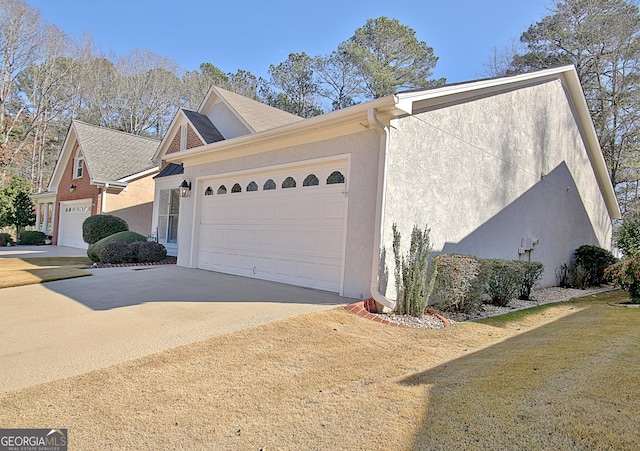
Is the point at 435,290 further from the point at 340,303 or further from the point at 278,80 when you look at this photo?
the point at 278,80

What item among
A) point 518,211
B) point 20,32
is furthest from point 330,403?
point 20,32

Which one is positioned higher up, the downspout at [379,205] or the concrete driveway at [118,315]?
the downspout at [379,205]

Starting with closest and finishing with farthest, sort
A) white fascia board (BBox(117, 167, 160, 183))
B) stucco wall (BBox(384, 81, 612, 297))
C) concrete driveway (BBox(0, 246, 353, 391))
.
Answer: concrete driveway (BBox(0, 246, 353, 391)), stucco wall (BBox(384, 81, 612, 297)), white fascia board (BBox(117, 167, 160, 183))

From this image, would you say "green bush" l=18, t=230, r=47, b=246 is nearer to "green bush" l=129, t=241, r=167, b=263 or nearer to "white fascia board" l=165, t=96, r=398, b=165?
"green bush" l=129, t=241, r=167, b=263

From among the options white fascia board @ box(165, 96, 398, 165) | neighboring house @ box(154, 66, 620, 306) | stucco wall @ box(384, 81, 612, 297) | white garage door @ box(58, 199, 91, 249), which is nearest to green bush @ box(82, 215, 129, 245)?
white garage door @ box(58, 199, 91, 249)

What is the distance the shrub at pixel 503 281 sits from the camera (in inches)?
295

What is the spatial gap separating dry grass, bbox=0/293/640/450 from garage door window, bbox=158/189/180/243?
11.9 metres

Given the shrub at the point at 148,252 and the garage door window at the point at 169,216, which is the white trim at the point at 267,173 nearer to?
the shrub at the point at 148,252

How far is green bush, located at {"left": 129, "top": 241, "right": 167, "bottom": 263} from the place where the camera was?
1188 cm

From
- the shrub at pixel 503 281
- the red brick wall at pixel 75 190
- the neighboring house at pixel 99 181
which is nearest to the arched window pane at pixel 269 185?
the shrub at pixel 503 281

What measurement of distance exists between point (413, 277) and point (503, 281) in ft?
9.59

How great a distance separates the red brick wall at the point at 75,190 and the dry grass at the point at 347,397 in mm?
16364

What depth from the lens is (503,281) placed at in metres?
7.71

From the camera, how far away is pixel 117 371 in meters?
3.50
